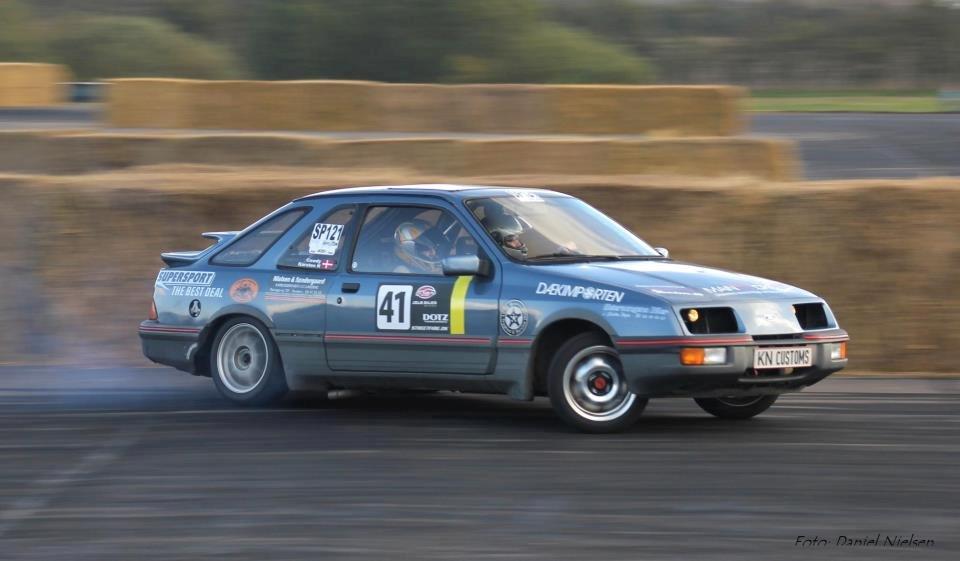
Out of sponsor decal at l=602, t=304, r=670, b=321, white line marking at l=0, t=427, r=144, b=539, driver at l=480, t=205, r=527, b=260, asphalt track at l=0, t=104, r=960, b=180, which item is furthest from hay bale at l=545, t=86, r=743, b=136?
sponsor decal at l=602, t=304, r=670, b=321

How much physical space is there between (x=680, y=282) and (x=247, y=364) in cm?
292

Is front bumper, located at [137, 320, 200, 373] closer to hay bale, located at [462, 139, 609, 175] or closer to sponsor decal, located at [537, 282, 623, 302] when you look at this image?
sponsor decal, located at [537, 282, 623, 302]

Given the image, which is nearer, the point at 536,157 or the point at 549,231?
the point at 549,231

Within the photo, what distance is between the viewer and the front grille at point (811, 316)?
7.70 metres

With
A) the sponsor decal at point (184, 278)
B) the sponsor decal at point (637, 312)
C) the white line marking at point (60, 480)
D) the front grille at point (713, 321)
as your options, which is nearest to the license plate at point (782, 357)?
the front grille at point (713, 321)

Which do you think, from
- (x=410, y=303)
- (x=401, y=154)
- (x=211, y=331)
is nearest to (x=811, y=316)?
(x=410, y=303)

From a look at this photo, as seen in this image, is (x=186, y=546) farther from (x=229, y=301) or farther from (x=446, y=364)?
(x=229, y=301)

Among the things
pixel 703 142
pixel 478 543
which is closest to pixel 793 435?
pixel 478 543

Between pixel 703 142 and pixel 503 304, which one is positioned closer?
pixel 503 304

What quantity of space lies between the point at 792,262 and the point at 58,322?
6133 millimetres

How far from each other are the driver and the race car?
0.01m

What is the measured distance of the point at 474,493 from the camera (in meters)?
6.26

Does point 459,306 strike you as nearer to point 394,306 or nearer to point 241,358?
point 394,306

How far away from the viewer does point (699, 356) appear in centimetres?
720
